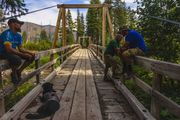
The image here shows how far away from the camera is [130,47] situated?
7.28m

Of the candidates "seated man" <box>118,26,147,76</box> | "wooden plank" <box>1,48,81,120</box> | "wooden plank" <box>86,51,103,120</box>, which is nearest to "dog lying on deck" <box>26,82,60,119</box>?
"wooden plank" <box>1,48,81,120</box>

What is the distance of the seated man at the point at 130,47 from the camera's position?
22.5ft

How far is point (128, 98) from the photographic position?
5988 mm

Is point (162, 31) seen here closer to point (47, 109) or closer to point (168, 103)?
point (47, 109)

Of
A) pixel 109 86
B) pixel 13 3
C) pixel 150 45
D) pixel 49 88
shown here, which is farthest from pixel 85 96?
pixel 13 3

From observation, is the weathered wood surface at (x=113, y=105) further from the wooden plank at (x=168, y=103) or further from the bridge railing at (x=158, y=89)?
the wooden plank at (x=168, y=103)

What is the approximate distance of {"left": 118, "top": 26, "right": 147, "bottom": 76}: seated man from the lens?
22.5 feet

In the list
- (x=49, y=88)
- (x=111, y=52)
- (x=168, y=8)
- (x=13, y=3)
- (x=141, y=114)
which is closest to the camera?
(x=141, y=114)

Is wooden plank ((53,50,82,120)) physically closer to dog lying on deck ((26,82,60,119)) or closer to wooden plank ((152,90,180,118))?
dog lying on deck ((26,82,60,119))

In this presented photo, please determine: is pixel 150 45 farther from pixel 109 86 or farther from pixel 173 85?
pixel 109 86

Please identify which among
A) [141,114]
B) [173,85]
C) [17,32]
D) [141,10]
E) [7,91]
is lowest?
[173,85]

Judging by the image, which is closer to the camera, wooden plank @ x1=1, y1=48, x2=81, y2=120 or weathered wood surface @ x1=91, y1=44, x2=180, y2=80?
weathered wood surface @ x1=91, y1=44, x2=180, y2=80

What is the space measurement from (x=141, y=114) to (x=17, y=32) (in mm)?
2702

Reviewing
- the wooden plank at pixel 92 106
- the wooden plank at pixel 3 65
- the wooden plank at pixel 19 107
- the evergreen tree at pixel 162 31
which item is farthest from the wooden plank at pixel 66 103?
the evergreen tree at pixel 162 31
